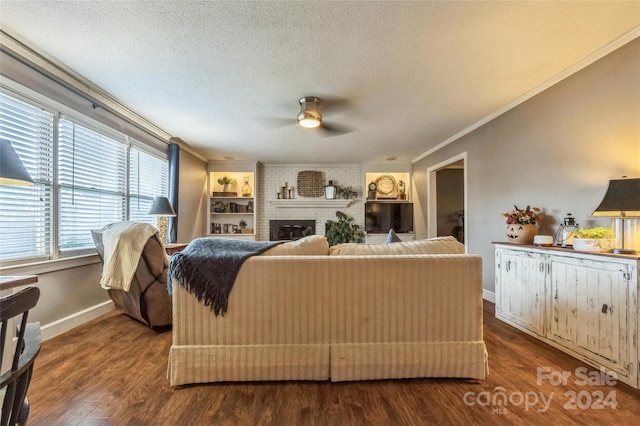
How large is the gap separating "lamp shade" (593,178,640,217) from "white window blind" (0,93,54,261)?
13.7ft

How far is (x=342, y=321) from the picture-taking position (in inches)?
65.4

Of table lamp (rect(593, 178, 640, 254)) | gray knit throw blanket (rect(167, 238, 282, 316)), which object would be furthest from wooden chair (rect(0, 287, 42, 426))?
table lamp (rect(593, 178, 640, 254))

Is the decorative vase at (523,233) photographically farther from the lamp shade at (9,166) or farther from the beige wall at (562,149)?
the lamp shade at (9,166)

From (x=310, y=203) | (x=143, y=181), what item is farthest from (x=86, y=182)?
(x=310, y=203)

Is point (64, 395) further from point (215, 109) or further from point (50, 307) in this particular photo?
point (215, 109)

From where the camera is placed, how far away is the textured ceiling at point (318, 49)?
1708mm

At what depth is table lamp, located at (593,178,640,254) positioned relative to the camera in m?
1.69

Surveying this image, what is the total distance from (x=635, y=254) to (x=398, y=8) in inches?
82.1

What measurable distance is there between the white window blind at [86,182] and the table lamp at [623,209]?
4.27 metres

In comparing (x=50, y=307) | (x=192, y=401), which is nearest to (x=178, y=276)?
(x=192, y=401)

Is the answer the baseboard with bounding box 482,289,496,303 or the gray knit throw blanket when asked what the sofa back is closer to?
the gray knit throw blanket

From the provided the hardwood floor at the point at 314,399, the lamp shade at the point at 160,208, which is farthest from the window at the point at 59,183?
the hardwood floor at the point at 314,399

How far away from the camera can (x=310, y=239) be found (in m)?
1.81

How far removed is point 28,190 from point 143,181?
1.60m
